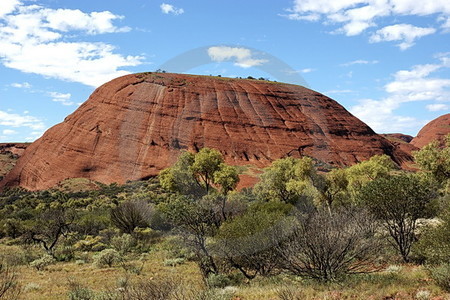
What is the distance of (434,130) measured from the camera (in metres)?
160

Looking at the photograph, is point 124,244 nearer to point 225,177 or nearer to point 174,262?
point 174,262

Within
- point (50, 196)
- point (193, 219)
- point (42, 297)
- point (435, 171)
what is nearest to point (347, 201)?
point (435, 171)

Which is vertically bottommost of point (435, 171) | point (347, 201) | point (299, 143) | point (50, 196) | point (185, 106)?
point (50, 196)

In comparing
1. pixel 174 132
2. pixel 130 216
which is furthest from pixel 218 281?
pixel 174 132

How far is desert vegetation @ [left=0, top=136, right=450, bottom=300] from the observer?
1127 cm

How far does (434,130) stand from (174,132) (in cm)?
13162

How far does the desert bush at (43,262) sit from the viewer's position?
2122 centimetres

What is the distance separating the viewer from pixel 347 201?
33.2m

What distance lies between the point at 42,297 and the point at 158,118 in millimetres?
72642

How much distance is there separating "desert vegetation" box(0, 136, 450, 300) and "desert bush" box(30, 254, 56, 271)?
10 centimetres

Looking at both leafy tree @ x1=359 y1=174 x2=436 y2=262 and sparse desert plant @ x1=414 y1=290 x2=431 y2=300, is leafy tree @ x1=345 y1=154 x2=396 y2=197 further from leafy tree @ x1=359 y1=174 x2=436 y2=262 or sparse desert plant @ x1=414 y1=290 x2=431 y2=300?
sparse desert plant @ x1=414 y1=290 x2=431 y2=300

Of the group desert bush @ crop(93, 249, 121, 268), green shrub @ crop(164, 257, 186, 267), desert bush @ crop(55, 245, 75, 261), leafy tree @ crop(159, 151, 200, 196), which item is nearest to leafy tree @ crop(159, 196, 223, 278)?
green shrub @ crop(164, 257, 186, 267)

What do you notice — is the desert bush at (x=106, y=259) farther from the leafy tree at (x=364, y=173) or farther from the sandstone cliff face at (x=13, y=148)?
the sandstone cliff face at (x=13, y=148)

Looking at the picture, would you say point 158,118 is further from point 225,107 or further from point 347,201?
point 347,201
